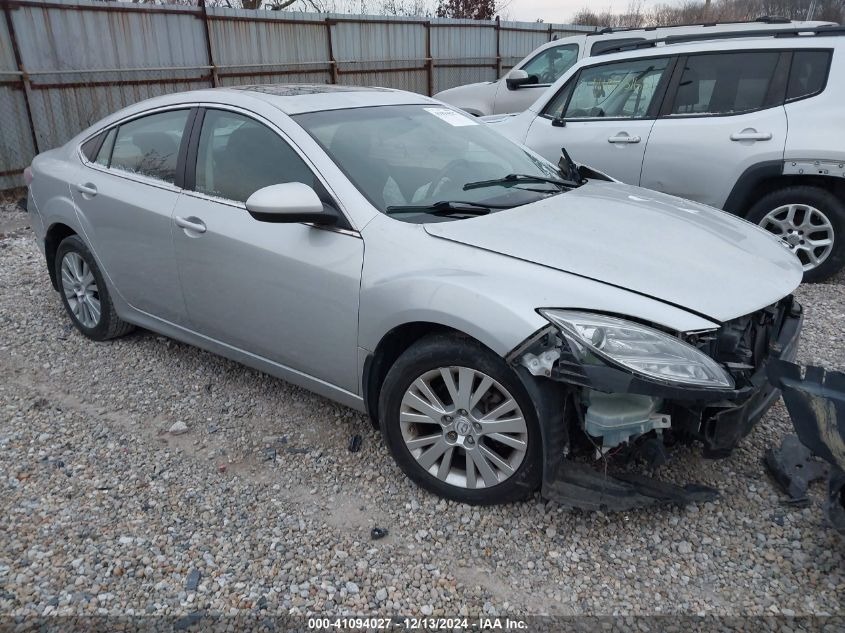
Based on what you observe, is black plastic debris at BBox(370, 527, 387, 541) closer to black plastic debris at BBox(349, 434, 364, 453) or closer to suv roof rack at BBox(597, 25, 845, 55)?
black plastic debris at BBox(349, 434, 364, 453)

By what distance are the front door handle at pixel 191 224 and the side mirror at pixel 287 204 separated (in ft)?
2.13

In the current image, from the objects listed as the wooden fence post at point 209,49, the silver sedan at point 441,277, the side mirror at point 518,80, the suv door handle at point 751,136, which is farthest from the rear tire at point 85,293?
the wooden fence post at point 209,49

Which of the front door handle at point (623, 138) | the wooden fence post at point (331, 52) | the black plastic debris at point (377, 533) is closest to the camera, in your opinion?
the black plastic debris at point (377, 533)

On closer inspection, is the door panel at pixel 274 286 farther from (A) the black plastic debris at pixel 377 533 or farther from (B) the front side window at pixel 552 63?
(B) the front side window at pixel 552 63

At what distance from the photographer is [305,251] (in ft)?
10.1

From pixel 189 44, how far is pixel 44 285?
643cm

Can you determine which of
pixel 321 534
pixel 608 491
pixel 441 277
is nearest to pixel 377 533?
pixel 321 534

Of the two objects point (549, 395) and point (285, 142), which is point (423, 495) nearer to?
point (549, 395)

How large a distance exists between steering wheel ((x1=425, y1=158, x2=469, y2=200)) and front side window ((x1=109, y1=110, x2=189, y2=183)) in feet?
4.90

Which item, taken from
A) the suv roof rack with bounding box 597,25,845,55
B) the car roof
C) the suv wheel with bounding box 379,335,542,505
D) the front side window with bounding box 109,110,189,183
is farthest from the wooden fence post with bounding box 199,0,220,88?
the suv wheel with bounding box 379,335,542,505

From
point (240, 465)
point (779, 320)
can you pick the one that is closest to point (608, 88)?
point (779, 320)

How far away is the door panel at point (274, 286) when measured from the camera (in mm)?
3004

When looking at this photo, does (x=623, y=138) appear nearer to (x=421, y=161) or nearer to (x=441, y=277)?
(x=421, y=161)

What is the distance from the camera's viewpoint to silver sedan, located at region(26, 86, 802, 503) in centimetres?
246
